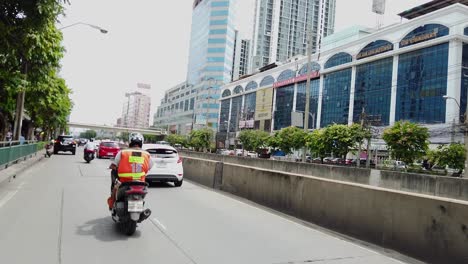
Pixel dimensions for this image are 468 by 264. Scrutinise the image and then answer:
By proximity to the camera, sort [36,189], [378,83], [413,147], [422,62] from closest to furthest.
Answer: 1. [36,189]
2. [413,147]
3. [422,62]
4. [378,83]

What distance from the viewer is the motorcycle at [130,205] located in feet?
21.5

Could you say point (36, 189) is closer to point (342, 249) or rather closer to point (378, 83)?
point (342, 249)

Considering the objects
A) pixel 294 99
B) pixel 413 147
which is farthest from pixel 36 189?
pixel 294 99

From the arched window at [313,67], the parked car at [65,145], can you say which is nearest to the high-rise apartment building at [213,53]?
the arched window at [313,67]

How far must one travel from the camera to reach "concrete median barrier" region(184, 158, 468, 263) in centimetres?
573

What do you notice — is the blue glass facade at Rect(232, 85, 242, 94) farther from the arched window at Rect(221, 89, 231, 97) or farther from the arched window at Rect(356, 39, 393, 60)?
the arched window at Rect(356, 39, 393, 60)

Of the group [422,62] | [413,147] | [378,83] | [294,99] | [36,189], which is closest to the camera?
[36,189]

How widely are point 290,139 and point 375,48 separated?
70.9 ft

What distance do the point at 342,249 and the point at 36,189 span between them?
31.6 ft

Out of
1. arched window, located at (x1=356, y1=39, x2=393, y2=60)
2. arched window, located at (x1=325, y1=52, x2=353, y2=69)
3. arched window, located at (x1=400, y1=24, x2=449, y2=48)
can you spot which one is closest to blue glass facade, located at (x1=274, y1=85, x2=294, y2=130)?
arched window, located at (x1=325, y1=52, x2=353, y2=69)

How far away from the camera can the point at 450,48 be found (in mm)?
53562

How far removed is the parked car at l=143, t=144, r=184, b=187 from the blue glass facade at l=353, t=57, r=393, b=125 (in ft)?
165

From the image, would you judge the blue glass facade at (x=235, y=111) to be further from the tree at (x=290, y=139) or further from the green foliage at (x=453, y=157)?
the green foliage at (x=453, y=157)

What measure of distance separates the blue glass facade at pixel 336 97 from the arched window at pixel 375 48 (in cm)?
427
